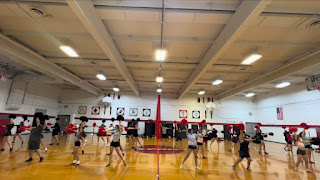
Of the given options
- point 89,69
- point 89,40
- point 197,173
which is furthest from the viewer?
point 89,69

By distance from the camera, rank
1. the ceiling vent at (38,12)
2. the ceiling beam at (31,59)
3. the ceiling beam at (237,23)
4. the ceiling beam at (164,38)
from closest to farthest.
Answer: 1. the ceiling beam at (237,23)
2. the ceiling vent at (38,12)
3. the ceiling beam at (164,38)
4. the ceiling beam at (31,59)

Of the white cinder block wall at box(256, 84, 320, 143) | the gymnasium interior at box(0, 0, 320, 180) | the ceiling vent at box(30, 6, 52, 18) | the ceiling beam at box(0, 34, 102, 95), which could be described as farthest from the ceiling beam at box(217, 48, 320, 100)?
the ceiling beam at box(0, 34, 102, 95)

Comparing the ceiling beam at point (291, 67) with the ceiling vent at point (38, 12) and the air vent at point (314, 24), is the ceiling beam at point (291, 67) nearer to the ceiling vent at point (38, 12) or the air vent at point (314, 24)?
the air vent at point (314, 24)

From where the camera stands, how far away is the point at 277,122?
1466 centimetres

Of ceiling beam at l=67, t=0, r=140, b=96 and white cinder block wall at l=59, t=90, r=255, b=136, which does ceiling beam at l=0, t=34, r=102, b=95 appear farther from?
white cinder block wall at l=59, t=90, r=255, b=136

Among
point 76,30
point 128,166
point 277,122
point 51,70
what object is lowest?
point 128,166

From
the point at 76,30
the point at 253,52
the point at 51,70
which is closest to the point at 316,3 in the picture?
the point at 253,52

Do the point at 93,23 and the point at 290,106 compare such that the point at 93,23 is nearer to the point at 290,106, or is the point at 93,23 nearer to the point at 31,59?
the point at 31,59

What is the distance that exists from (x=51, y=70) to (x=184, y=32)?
890cm

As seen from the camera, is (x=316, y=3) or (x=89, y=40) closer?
(x=316, y=3)

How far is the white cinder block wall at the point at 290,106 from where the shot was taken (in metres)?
11.5

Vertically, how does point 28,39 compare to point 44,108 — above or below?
above

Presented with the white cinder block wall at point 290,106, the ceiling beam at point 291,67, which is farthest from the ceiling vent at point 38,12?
the white cinder block wall at point 290,106

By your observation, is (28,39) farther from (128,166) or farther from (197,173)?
(197,173)
